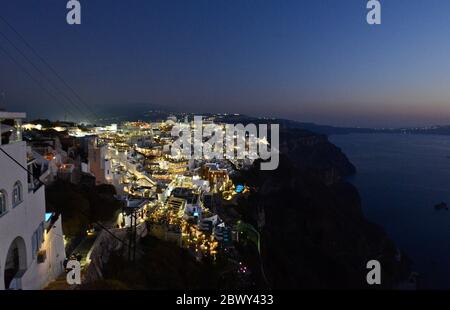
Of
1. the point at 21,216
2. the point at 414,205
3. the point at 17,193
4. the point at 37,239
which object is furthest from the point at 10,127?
the point at 414,205

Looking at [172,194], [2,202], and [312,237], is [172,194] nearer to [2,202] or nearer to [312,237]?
[2,202]

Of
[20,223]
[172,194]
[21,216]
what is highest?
[21,216]

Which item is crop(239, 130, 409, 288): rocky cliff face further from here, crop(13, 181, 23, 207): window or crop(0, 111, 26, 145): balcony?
crop(0, 111, 26, 145): balcony

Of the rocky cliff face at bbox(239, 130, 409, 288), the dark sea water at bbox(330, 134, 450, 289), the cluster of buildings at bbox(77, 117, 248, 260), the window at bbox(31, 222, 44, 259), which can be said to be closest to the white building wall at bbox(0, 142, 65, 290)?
the window at bbox(31, 222, 44, 259)

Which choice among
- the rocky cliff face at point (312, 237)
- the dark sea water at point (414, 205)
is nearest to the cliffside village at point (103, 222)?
the rocky cliff face at point (312, 237)
